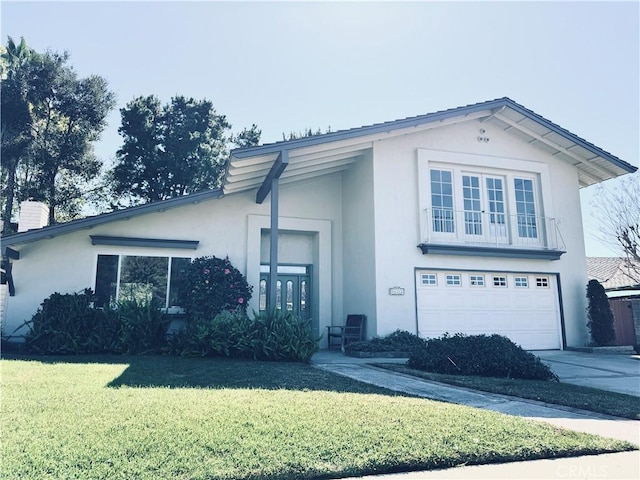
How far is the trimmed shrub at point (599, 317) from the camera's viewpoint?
13.0 meters

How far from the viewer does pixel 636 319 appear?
1517cm

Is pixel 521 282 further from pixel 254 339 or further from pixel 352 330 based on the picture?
pixel 254 339

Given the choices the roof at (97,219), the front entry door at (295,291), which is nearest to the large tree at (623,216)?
the front entry door at (295,291)

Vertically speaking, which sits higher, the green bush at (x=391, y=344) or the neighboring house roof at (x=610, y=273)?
the neighboring house roof at (x=610, y=273)

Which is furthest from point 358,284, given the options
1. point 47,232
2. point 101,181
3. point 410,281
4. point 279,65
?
point 101,181

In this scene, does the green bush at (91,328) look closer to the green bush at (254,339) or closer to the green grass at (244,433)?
the green bush at (254,339)

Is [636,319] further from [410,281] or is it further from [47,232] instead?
[47,232]

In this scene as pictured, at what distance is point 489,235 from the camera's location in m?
13.3

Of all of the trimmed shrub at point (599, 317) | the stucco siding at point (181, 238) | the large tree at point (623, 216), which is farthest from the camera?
the large tree at point (623, 216)

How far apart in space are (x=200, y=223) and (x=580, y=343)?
11.7 meters

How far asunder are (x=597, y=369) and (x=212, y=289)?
9.16 m

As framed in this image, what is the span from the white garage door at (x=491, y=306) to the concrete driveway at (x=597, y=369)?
0.78 m

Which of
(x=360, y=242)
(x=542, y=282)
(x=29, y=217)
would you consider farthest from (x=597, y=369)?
(x=29, y=217)

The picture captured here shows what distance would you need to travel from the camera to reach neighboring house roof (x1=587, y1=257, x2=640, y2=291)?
62.1 feet
